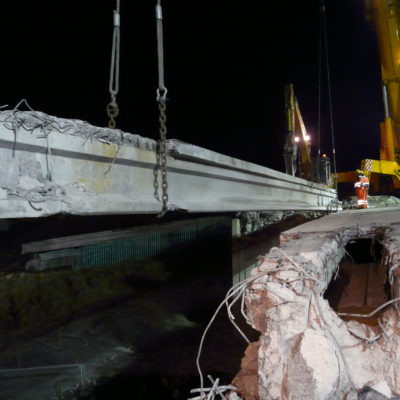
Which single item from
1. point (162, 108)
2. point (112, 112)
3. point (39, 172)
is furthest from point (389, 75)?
point (39, 172)

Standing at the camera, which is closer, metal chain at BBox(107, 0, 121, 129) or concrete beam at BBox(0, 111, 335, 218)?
concrete beam at BBox(0, 111, 335, 218)

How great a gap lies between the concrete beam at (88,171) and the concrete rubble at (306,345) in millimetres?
1268

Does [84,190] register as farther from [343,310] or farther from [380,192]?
[380,192]

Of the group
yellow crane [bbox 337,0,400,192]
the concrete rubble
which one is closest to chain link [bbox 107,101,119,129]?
the concrete rubble

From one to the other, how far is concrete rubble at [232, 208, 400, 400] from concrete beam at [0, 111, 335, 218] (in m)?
1.27

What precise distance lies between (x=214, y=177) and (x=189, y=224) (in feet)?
15.6

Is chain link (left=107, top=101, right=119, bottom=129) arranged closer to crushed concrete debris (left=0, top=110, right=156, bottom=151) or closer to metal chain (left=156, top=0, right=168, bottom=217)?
crushed concrete debris (left=0, top=110, right=156, bottom=151)

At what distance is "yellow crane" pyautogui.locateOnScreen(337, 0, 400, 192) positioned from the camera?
1232cm

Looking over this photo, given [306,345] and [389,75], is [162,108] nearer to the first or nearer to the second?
[306,345]

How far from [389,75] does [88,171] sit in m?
14.7

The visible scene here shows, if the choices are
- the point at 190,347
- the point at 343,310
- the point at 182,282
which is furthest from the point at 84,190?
the point at 182,282

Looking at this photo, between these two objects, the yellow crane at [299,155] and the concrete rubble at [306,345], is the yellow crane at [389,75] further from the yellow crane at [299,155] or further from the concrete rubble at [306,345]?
the concrete rubble at [306,345]

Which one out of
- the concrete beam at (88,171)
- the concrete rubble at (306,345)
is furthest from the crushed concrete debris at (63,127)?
the concrete rubble at (306,345)

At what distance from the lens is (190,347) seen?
6.79m
